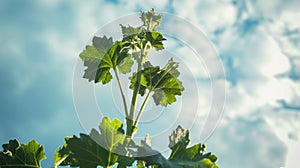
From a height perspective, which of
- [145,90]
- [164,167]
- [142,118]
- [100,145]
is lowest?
[164,167]

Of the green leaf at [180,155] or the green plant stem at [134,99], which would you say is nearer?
the green leaf at [180,155]

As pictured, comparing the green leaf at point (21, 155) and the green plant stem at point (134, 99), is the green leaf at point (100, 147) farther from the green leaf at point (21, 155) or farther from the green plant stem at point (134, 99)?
the green leaf at point (21, 155)

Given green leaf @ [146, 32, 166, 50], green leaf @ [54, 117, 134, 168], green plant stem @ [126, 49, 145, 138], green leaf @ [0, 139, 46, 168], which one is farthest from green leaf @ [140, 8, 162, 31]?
green leaf @ [0, 139, 46, 168]

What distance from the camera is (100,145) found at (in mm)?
3762

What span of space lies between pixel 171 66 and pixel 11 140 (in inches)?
81.1

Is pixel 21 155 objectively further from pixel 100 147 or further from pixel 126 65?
pixel 126 65

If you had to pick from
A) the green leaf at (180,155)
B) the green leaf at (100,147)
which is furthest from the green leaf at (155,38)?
the green leaf at (100,147)

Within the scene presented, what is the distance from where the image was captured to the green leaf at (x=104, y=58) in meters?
4.50

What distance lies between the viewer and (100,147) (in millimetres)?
3766

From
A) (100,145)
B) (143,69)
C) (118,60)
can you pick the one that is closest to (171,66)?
(143,69)

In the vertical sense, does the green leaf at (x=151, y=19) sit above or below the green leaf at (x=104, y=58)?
above

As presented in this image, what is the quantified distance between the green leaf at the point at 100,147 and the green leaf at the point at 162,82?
2.77ft

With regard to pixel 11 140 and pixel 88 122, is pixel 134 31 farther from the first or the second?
pixel 11 140

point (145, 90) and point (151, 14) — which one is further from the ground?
point (151, 14)
